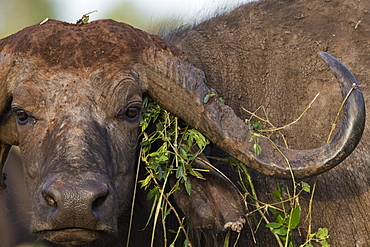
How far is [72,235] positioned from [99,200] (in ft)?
0.93

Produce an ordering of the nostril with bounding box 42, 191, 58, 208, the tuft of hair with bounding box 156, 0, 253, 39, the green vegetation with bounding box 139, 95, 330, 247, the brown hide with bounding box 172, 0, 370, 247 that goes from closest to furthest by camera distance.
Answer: the nostril with bounding box 42, 191, 58, 208
the green vegetation with bounding box 139, 95, 330, 247
the brown hide with bounding box 172, 0, 370, 247
the tuft of hair with bounding box 156, 0, 253, 39

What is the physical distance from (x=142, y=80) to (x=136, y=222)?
4.01 feet

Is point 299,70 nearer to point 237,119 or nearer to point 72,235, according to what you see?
point 237,119

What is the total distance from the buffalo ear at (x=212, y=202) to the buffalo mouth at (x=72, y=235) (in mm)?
733

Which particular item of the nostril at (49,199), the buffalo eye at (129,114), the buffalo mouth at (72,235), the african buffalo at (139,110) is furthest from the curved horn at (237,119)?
the nostril at (49,199)

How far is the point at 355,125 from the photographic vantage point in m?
3.65

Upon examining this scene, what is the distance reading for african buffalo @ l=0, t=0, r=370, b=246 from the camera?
365 cm

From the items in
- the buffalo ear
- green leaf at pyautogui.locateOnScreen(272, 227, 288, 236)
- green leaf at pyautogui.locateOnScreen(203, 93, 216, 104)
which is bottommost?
green leaf at pyautogui.locateOnScreen(272, 227, 288, 236)

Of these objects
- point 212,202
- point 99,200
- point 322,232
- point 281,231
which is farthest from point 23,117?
point 322,232

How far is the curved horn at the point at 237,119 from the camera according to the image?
369 centimetres

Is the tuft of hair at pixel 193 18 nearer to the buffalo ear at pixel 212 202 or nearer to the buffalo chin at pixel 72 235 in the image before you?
the buffalo ear at pixel 212 202

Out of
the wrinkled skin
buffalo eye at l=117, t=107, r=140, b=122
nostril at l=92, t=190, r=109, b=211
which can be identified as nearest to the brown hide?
buffalo eye at l=117, t=107, r=140, b=122

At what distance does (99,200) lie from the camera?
358 cm

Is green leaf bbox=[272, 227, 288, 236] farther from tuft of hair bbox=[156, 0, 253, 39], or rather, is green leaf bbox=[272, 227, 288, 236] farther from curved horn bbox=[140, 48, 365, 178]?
tuft of hair bbox=[156, 0, 253, 39]
